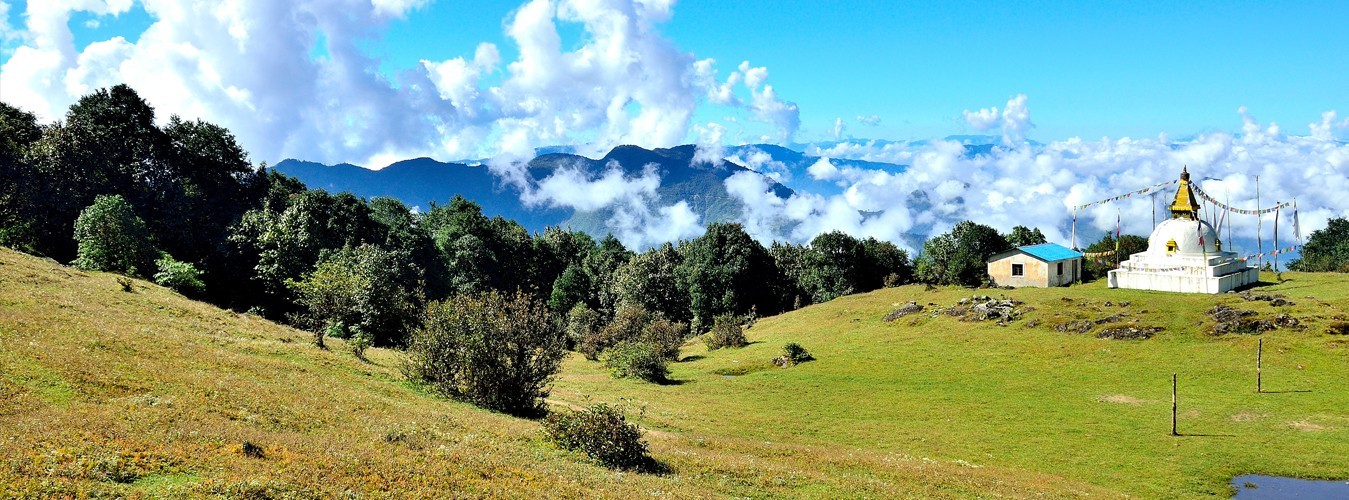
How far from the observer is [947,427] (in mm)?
34344

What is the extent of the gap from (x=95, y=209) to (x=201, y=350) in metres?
37.7

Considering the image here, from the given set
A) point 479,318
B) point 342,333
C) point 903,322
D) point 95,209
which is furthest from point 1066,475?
point 95,209

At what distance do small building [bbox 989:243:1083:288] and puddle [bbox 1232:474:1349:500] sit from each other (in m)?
58.5

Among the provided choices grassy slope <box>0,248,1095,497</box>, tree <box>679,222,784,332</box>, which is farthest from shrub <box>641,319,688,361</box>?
grassy slope <box>0,248,1095,497</box>

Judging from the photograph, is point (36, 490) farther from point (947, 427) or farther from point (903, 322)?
point (903, 322)

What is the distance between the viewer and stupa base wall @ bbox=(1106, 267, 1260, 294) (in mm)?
65562

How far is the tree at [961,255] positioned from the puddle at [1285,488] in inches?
2481

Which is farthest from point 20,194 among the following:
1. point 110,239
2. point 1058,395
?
point 1058,395

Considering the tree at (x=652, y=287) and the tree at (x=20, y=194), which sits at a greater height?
the tree at (x=20, y=194)

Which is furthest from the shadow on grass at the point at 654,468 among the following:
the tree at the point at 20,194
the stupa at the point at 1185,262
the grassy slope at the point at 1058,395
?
the stupa at the point at 1185,262

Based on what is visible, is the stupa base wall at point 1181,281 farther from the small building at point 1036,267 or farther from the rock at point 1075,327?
the rock at point 1075,327

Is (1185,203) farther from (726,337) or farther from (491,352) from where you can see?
(491,352)

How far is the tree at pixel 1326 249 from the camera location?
102 meters

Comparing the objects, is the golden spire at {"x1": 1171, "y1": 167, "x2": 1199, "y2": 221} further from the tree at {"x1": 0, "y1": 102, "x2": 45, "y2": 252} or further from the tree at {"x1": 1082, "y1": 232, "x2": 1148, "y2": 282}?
the tree at {"x1": 0, "y1": 102, "x2": 45, "y2": 252}
